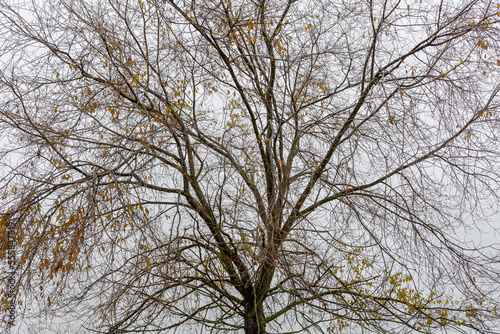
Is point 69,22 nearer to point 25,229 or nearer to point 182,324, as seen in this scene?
point 25,229

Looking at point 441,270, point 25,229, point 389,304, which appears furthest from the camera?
point 389,304

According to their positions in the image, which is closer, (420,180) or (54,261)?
(54,261)

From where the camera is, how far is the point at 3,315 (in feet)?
15.3

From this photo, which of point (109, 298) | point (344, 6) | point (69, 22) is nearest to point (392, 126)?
point (344, 6)

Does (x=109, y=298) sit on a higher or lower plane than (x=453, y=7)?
lower

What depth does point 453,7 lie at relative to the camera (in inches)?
207

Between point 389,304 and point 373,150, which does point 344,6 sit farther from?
point 389,304

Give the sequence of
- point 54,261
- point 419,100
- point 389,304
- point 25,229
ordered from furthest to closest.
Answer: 1. point 389,304
2. point 419,100
3. point 25,229
4. point 54,261

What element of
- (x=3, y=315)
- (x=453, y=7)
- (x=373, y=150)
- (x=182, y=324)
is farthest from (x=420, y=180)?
(x=3, y=315)

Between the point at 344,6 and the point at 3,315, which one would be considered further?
Result: the point at 344,6

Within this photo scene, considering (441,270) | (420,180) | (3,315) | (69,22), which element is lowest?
(3,315)

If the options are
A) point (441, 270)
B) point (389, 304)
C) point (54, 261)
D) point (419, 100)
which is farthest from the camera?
point (389, 304)

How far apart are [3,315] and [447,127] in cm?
560

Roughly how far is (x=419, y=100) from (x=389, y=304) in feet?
9.05
